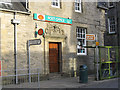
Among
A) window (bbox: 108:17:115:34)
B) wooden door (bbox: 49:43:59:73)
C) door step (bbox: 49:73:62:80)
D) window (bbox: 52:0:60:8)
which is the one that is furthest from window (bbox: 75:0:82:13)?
window (bbox: 108:17:115:34)

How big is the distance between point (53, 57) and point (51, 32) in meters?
1.82

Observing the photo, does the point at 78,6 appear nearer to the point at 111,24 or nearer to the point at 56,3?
the point at 56,3

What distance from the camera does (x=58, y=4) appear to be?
48.5ft

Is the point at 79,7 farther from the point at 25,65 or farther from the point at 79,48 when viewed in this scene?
the point at 25,65

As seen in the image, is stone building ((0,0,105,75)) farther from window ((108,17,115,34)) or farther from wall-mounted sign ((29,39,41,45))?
window ((108,17,115,34))

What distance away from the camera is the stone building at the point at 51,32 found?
1199 cm

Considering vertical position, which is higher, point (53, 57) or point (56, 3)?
point (56, 3)

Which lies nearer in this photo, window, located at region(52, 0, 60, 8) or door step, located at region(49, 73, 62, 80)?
door step, located at region(49, 73, 62, 80)

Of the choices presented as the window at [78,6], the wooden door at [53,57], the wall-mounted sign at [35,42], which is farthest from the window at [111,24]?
the wall-mounted sign at [35,42]

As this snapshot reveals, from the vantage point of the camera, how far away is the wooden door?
1408 centimetres

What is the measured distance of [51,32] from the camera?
13859 mm

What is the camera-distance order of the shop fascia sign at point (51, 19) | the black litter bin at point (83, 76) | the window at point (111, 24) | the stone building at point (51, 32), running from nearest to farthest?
the black litter bin at point (83, 76), the stone building at point (51, 32), the shop fascia sign at point (51, 19), the window at point (111, 24)

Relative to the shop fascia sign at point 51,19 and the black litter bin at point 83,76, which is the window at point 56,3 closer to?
the shop fascia sign at point 51,19

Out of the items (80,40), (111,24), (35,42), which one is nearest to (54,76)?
(35,42)
